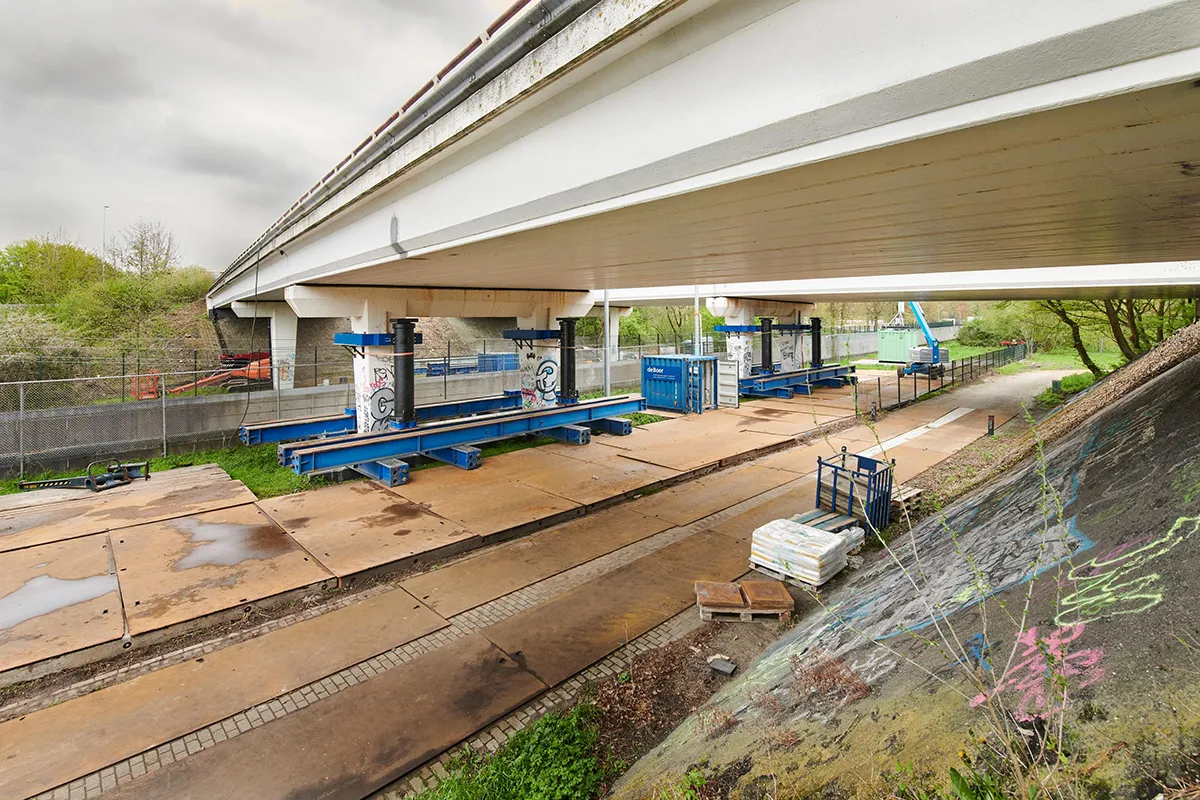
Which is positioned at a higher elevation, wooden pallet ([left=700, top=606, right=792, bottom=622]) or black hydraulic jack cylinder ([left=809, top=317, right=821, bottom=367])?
black hydraulic jack cylinder ([left=809, top=317, right=821, bottom=367])

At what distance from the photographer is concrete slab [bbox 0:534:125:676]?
210 inches

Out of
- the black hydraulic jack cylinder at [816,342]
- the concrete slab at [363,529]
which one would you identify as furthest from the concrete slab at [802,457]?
the black hydraulic jack cylinder at [816,342]

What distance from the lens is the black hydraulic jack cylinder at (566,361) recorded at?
15492 mm

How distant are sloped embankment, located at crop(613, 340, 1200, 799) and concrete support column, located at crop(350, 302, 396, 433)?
33.3 ft

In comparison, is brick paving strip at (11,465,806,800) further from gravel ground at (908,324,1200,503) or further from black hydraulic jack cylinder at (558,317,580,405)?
black hydraulic jack cylinder at (558,317,580,405)

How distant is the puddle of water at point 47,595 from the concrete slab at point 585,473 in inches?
244

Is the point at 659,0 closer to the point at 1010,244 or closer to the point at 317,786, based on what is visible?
the point at 317,786


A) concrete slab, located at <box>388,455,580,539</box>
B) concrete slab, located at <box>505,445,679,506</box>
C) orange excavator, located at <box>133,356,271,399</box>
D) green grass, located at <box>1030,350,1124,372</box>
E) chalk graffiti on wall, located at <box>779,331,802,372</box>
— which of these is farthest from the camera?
green grass, located at <box>1030,350,1124,372</box>

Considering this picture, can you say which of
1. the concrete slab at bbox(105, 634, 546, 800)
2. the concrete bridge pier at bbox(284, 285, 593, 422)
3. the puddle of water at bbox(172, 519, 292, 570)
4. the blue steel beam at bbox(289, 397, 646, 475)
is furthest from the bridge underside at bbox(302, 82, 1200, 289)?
the puddle of water at bbox(172, 519, 292, 570)

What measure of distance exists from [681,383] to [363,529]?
41.1 feet

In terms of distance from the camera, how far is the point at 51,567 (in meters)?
7.10

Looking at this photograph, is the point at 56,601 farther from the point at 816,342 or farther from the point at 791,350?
the point at 816,342

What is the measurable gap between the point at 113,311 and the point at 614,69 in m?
31.3

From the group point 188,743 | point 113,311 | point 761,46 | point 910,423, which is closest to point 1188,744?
point 761,46
